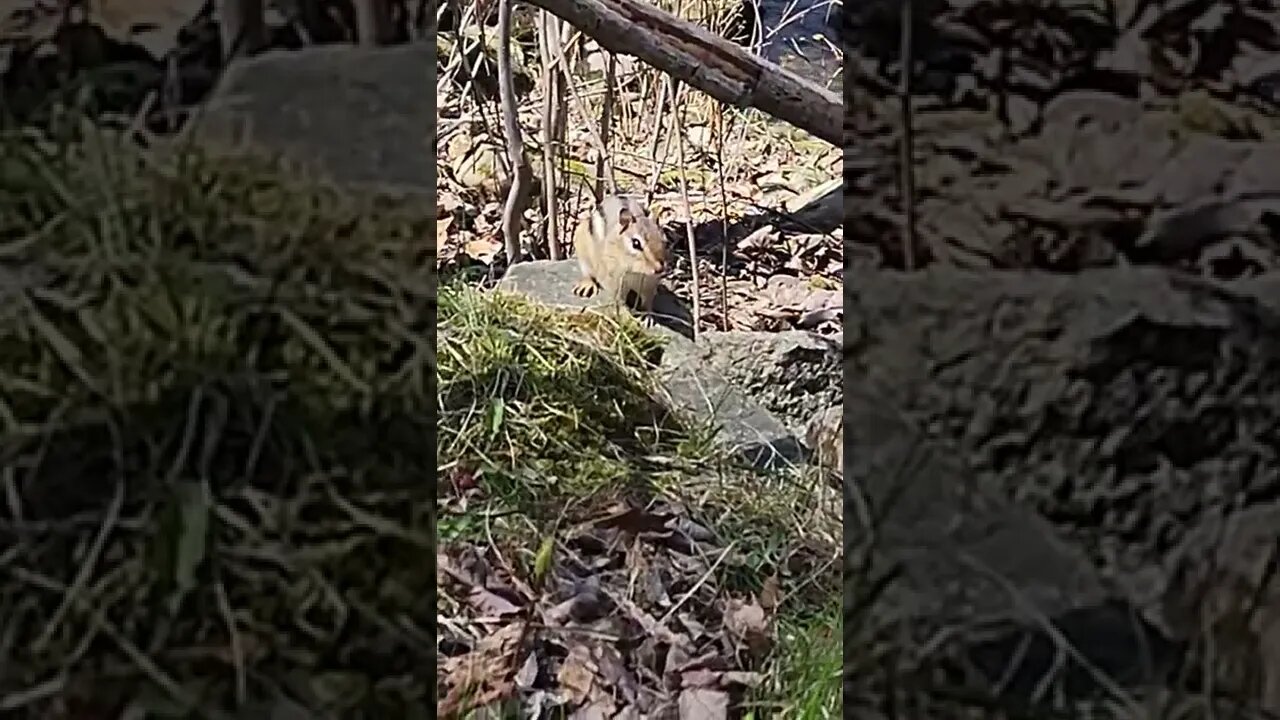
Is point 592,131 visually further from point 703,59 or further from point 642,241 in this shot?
point 703,59

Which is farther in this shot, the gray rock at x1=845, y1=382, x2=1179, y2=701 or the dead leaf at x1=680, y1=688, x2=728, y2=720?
the dead leaf at x1=680, y1=688, x2=728, y2=720

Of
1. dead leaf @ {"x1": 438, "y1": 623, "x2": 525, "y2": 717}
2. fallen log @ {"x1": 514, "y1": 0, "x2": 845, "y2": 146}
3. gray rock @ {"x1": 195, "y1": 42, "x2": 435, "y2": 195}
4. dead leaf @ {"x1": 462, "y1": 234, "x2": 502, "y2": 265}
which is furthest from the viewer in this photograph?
dead leaf @ {"x1": 462, "y1": 234, "x2": 502, "y2": 265}

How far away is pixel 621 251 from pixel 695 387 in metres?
0.19

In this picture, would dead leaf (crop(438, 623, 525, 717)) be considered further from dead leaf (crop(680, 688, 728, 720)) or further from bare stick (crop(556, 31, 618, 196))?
bare stick (crop(556, 31, 618, 196))

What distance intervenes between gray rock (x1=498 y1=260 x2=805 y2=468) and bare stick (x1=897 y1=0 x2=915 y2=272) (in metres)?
0.63

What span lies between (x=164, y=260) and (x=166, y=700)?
201 mm

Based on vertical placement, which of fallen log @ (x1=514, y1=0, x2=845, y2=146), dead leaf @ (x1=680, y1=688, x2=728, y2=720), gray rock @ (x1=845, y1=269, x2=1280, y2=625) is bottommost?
dead leaf @ (x1=680, y1=688, x2=728, y2=720)

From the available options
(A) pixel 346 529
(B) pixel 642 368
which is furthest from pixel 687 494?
(A) pixel 346 529

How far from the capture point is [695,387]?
1367 mm

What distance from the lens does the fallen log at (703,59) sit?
4.15ft

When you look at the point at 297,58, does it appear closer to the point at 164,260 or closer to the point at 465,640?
the point at 164,260

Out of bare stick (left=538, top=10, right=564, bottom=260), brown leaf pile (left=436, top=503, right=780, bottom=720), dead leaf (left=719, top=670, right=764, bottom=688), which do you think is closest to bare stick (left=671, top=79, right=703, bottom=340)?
bare stick (left=538, top=10, right=564, bottom=260)

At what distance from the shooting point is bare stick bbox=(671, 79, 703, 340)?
4.80 feet

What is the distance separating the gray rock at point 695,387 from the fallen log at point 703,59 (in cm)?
26
